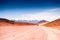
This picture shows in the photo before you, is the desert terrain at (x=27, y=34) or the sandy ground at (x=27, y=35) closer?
the sandy ground at (x=27, y=35)

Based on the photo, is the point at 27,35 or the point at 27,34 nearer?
the point at 27,35

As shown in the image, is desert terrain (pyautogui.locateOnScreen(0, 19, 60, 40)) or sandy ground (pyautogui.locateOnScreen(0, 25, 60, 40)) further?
desert terrain (pyautogui.locateOnScreen(0, 19, 60, 40))
